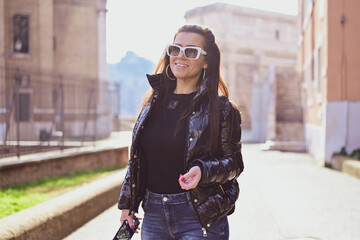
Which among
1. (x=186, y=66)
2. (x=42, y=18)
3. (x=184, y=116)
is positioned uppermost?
(x=42, y=18)

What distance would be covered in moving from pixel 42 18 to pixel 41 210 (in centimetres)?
2812

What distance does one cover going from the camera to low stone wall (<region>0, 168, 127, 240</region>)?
4.96m

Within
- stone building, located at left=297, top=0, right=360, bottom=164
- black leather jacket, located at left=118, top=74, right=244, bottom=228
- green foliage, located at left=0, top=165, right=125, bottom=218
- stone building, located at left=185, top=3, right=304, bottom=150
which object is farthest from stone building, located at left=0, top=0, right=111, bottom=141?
black leather jacket, located at left=118, top=74, right=244, bottom=228

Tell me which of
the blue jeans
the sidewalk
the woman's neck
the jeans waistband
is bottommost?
the sidewalk

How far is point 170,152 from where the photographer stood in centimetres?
287

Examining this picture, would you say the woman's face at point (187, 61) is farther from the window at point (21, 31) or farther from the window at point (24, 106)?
the window at point (21, 31)

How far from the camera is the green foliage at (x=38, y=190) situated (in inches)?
273

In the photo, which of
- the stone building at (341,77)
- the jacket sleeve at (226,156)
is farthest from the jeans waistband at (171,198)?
the stone building at (341,77)

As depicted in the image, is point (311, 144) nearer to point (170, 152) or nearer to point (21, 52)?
point (170, 152)

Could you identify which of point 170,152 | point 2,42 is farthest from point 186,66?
point 2,42

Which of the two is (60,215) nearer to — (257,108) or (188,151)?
(188,151)

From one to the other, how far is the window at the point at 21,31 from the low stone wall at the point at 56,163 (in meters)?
19.1

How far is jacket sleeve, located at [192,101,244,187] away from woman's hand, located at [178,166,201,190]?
5cm

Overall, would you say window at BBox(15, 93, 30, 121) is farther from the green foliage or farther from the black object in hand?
the black object in hand
